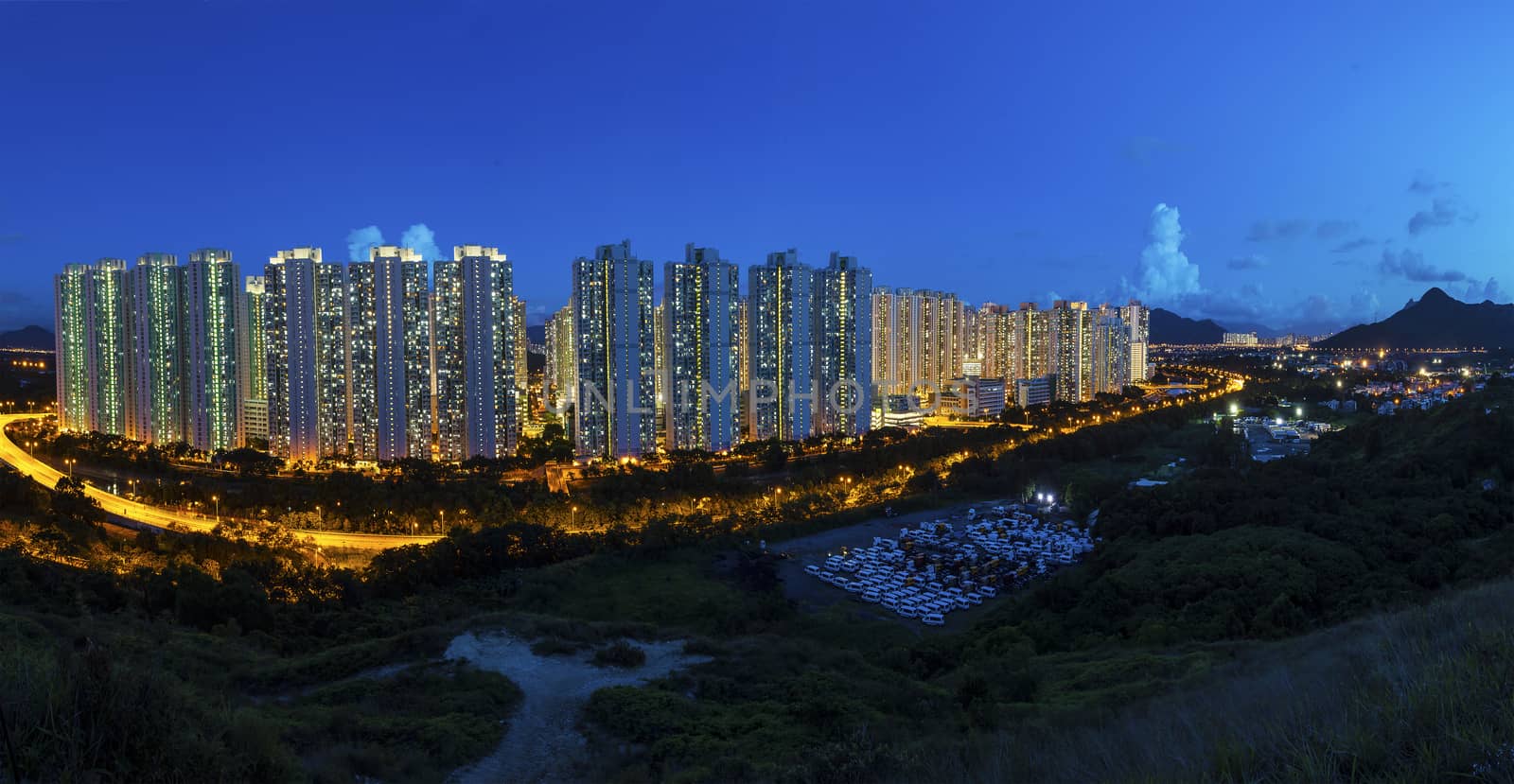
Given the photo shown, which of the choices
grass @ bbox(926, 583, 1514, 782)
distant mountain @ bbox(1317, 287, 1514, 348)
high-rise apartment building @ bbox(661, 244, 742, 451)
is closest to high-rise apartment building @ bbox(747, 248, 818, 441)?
high-rise apartment building @ bbox(661, 244, 742, 451)

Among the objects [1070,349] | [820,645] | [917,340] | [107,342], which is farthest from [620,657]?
[1070,349]

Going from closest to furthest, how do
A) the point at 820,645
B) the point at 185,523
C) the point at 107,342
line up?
the point at 820,645 → the point at 185,523 → the point at 107,342

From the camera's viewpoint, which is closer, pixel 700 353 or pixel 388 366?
pixel 388 366

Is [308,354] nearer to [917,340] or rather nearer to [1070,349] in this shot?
[917,340]

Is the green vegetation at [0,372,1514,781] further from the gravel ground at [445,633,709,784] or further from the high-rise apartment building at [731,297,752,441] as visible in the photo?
the high-rise apartment building at [731,297,752,441]

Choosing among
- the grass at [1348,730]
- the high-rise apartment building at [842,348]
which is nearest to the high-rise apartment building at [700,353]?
the high-rise apartment building at [842,348]

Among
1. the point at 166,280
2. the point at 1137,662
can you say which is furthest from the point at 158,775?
the point at 166,280

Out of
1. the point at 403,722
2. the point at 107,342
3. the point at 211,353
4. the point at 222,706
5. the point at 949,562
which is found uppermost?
the point at 107,342
